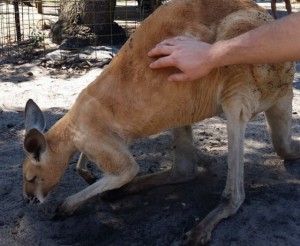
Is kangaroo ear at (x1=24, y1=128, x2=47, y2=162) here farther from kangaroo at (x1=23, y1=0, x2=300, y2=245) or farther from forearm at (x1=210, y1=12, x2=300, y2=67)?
forearm at (x1=210, y1=12, x2=300, y2=67)

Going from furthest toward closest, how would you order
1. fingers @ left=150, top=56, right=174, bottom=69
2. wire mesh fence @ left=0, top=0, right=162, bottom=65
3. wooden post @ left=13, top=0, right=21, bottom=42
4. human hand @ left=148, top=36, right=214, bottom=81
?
wooden post @ left=13, top=0, right=21, bottom=42
wire mesh fence @ left=0, top=0, right=162, bottom=65
fingers @ left=150, top=56, right=174, bottom=69
human hand @ left=148, top=36, right=214, bottom=81

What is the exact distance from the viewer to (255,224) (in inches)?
99.3

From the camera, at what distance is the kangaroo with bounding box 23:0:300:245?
2.51 meters

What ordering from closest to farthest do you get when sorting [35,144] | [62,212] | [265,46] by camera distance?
[265,46]
[35,144]
[62,212]

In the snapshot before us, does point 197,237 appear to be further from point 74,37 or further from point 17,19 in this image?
point 17,19

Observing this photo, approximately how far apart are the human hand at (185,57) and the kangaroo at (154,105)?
0.13 m

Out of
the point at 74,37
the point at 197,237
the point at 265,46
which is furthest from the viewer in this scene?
the point at 74,37

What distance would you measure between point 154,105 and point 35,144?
0.62m

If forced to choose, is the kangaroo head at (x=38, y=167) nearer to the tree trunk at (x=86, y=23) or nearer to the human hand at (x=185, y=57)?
the human hand at (x=185, y=57)

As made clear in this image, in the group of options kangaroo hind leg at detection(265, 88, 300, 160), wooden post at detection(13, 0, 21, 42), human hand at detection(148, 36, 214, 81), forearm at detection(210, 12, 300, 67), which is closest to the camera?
Result: forearm at detection(210, 12, 300, 67)

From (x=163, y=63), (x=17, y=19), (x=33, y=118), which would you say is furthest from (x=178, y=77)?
(x=17, y=19)

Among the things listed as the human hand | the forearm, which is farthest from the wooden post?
the forearm

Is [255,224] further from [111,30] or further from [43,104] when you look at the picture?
[111,30]

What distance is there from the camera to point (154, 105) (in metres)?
2.60
